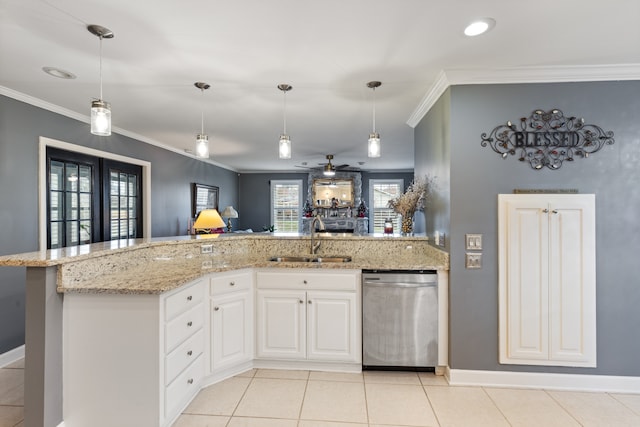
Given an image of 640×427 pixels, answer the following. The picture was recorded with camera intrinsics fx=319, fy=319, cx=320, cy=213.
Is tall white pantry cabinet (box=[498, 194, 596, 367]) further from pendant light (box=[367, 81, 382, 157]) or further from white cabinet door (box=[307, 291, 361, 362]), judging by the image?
white cabinet door (box=[307, 291, 361, 362])

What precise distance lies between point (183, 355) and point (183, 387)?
21cm

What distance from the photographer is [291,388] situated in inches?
96.3

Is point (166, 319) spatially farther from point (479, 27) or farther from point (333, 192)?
point (333, 192)

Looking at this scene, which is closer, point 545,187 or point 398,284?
point 545,187

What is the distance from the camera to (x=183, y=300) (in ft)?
6.95

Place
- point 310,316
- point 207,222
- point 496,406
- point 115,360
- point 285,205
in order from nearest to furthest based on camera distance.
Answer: point 115,360, point 496,406, point 310,316, point 207,222, point 285,205

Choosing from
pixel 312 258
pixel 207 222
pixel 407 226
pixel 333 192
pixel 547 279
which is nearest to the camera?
pixel 547 279

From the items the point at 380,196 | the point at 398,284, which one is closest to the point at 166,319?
the point at 398,284

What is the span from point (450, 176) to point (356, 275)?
1.12 metres

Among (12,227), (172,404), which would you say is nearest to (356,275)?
(172,404)

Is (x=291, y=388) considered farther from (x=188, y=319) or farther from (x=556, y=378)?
(x=556, y=378)

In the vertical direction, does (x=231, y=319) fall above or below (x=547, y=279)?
below

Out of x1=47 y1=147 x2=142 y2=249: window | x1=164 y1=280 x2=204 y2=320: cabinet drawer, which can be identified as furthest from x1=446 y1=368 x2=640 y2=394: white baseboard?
x1=47 y1=147 x2=142 y2=249: window

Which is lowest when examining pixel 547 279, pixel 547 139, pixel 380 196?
pixel 547 279
